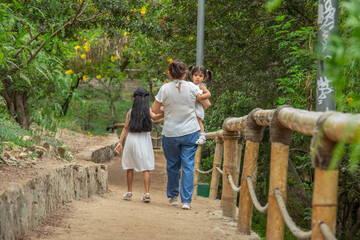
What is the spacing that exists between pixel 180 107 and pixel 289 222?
3.52m

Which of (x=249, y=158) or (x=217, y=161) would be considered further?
(x=217, y=161)

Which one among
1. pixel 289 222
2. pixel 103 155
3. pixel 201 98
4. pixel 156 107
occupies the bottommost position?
pixel 103 155

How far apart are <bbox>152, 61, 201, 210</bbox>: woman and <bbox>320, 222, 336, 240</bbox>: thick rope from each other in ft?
13.2

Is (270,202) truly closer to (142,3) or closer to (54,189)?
(54,189)

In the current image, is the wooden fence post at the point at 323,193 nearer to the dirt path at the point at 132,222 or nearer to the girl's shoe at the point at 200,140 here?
the dirt path at the point at 132,222

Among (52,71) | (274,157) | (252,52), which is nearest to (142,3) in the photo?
(52,71)

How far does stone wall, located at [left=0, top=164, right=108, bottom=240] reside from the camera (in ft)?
10.8

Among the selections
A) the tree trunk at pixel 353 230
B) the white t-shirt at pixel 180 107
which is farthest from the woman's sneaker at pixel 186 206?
the tree trunk at pixel 353 230

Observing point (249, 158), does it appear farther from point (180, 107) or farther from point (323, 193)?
point (180, 107)

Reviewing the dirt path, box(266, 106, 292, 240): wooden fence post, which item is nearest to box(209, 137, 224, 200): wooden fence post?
the dirt path

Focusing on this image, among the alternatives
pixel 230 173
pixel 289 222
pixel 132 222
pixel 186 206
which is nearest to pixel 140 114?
pixel 186 206

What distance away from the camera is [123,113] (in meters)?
25.7

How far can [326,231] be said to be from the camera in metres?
2.16

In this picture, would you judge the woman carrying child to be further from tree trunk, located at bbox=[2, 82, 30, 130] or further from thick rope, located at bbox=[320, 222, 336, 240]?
thick rope, located at bbox=[320, 222, 336, 240]
